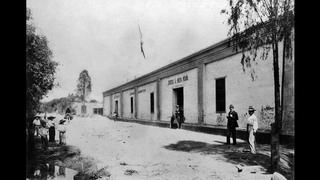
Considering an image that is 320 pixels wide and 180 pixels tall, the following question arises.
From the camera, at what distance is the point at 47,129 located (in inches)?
247

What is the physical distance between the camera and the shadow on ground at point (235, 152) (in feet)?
18.3

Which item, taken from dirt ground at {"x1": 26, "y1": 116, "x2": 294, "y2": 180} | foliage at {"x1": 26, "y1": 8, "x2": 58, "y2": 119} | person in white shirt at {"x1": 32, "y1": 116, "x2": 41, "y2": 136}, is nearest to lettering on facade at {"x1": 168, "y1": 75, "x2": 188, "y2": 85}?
dirt ground at {"x1": 26, "y1": 116, "x2": 294, "y2": 180}

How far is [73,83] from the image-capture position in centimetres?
616

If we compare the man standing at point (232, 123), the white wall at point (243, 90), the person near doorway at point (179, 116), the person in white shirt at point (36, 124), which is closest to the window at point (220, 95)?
the white wall at point (243, 90)

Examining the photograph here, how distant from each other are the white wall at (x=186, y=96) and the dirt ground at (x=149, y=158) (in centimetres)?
363

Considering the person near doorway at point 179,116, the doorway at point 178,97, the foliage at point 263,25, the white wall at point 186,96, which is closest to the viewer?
the foliage at point 263,25

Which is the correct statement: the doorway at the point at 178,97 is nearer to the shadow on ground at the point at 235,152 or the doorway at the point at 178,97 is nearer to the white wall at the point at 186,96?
the white wall at the point at 186,96

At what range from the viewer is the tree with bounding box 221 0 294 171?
546 centimetres

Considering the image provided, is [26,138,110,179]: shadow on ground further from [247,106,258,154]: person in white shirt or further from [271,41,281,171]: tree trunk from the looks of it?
[271,41,281,171]: tree trunk

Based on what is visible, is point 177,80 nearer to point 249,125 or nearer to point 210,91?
point 210,91

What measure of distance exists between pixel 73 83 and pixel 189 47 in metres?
2.74

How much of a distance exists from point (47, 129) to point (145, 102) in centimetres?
923
